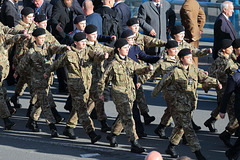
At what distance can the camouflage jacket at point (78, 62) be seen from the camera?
10422 mm

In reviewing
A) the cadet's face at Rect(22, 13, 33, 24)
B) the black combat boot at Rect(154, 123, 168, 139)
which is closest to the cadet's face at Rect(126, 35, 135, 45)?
the black combat boot at Rect(154, 123, 168, 139)

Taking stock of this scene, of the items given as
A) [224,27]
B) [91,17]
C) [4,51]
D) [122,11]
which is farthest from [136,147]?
[122,11]

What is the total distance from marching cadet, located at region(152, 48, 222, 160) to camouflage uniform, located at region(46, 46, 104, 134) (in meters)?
1.43

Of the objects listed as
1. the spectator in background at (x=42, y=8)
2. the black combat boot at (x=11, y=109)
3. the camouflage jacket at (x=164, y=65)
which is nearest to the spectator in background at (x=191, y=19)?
the spectator in background at (x=42, y=8)

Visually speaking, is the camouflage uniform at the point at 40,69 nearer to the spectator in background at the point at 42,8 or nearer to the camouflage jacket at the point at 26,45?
the camouflage jacket at the point at 26,45

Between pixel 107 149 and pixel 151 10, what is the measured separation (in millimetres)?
5431

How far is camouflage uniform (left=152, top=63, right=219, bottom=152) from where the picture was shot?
31.2ft

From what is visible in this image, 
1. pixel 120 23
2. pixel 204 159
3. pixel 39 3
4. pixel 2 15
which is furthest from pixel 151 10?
pixel 204 159

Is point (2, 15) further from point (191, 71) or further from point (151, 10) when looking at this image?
point (191, 71)

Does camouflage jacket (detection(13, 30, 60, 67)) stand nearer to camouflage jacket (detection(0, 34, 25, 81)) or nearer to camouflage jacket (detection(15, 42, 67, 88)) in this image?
camouflage jacket (detection(0, 34, 25, 81))

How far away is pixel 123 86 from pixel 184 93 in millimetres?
1038

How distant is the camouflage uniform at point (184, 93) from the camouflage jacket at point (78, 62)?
4.61 ft

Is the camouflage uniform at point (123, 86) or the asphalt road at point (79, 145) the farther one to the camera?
the camouflage uniform at point (123, 86)

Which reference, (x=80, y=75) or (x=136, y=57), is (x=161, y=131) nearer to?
(x=136, y=57)
